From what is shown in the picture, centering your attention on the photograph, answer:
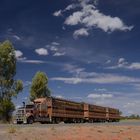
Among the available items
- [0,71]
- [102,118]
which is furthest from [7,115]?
[102,118]

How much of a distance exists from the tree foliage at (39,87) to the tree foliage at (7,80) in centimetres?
1884

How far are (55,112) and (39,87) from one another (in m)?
27.9

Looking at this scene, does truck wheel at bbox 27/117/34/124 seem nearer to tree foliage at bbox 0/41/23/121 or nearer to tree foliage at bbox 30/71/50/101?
tree foliage at bbox 0/41/23/121

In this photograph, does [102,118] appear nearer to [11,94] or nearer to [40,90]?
[40,90]

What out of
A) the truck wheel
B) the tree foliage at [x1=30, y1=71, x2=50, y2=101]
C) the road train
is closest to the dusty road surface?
the truck wheel

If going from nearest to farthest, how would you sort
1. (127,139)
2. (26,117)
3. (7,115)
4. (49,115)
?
(127,139) → (26,117) → (49,115) → (7,115)

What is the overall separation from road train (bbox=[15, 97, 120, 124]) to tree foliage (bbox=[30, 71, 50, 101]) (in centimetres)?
1322

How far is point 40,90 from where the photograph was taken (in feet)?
274

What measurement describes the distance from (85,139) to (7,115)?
42.3 meters

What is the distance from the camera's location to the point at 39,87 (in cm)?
Result: 8369

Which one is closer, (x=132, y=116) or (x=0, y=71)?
(x=0, y=71)

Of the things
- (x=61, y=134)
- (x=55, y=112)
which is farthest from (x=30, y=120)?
(x=61, y=134)

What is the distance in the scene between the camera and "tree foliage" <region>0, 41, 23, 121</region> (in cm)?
6159

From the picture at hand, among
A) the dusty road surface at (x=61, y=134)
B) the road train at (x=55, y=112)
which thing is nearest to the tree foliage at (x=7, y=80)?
the road train at (x=55, y=112)
